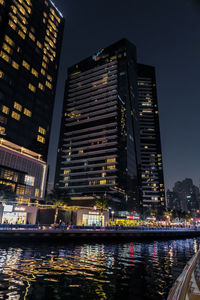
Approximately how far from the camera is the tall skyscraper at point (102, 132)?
432 ft

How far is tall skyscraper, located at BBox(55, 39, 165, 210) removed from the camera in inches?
5182

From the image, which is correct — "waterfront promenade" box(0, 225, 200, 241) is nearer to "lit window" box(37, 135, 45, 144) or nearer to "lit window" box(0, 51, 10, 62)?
"lit window" box(37, 135, 45, 144)

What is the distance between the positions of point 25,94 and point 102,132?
220 ft

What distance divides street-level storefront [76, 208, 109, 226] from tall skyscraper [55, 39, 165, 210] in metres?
34.7

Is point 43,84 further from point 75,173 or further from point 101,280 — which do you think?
point 101,280

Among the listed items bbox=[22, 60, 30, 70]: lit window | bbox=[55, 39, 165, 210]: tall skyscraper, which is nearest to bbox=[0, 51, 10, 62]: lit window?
bbox=[22, 60, 30, 70]: lit window

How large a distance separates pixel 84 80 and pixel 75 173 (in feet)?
275

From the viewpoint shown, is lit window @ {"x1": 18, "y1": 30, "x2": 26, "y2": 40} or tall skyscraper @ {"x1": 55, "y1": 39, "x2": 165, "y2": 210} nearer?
lit window @ {"x1": 18, "y1": 30, "x2": 26, "y2": 40}

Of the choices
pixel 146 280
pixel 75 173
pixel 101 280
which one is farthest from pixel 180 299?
pixel 75 173

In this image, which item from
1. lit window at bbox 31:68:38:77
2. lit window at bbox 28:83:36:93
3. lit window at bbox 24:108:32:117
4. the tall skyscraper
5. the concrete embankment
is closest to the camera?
the concrete embankment

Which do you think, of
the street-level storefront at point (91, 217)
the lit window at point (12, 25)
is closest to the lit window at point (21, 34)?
the lit window at point (12, 25)

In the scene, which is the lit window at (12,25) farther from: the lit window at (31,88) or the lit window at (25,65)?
the lit window at (31,88)

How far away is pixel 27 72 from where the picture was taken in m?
93.9

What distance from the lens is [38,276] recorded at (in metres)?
14.2
